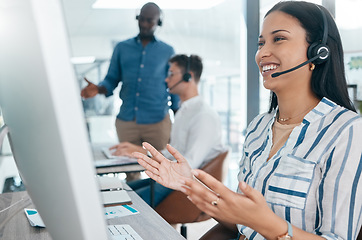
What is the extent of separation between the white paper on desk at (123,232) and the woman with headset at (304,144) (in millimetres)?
146

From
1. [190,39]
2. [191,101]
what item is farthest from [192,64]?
[190,39]

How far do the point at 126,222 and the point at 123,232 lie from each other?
0.09 m

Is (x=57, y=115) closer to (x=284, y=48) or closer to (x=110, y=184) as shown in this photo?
(x=284, y=48)

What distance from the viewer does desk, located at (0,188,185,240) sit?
94 cm

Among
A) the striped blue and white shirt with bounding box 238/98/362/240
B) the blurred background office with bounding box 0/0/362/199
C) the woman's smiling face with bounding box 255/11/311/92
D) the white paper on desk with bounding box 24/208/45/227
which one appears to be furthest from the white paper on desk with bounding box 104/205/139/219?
the blurred background office with bounding box 0/0/362/199

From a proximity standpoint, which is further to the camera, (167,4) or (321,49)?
(167,4)

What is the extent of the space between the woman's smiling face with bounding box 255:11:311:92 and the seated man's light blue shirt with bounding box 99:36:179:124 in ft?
5.95

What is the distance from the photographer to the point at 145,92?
2932mm

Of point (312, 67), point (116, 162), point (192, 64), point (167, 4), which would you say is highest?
point (167, 4)

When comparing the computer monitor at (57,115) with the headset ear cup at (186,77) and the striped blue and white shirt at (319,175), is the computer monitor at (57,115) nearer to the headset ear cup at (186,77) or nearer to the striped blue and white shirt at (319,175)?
the striped blue and white shirt at (319,175)

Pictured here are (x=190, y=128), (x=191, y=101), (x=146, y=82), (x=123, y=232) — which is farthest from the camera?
(x=146, y=82)

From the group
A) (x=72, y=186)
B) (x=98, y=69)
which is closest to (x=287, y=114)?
(x=72, y=186)

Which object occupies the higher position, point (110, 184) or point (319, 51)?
point (319, 51)

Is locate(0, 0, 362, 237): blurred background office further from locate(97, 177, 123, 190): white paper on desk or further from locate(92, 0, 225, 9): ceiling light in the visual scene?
locate(97, 177, 123, 190): white paper on desk
